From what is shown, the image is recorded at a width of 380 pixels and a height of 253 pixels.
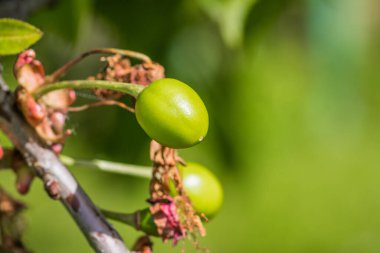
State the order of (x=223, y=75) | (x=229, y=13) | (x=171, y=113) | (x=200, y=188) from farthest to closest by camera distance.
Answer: (x=223, y=75)
(x=229, y=13)
(x=200, y=188)
(x=171, y=113)

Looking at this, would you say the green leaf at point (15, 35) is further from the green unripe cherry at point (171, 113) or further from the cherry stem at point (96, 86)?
the green unripe cherry at point (171, 113)

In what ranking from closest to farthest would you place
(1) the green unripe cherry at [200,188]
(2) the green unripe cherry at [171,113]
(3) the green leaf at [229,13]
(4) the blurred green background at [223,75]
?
(2) the green unripe cherry at [171,113] → (1) the green unripe cherry at [200,188] → (3) the green leaf at [229,13] → (4) the blurred green background at [223,75]

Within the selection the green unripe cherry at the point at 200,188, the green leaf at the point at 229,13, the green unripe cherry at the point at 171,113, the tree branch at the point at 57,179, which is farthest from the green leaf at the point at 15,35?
the green leaf at the point at 229,13

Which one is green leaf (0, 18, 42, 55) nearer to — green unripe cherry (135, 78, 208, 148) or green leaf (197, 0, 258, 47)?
green unripe cherry (135, 78, 208, 148)

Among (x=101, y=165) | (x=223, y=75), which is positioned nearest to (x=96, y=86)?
(x=101, y=165)

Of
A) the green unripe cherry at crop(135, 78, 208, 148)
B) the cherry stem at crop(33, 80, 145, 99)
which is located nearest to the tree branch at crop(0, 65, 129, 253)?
the cherry stem at crop(33, 80, 145, 99)

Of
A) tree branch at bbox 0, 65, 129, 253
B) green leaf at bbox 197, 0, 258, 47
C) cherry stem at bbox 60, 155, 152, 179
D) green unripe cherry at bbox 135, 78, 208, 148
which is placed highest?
green leaf at bbox 197, 0, 258, 47

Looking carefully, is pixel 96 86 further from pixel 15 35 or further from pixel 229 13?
pixel 229 13
